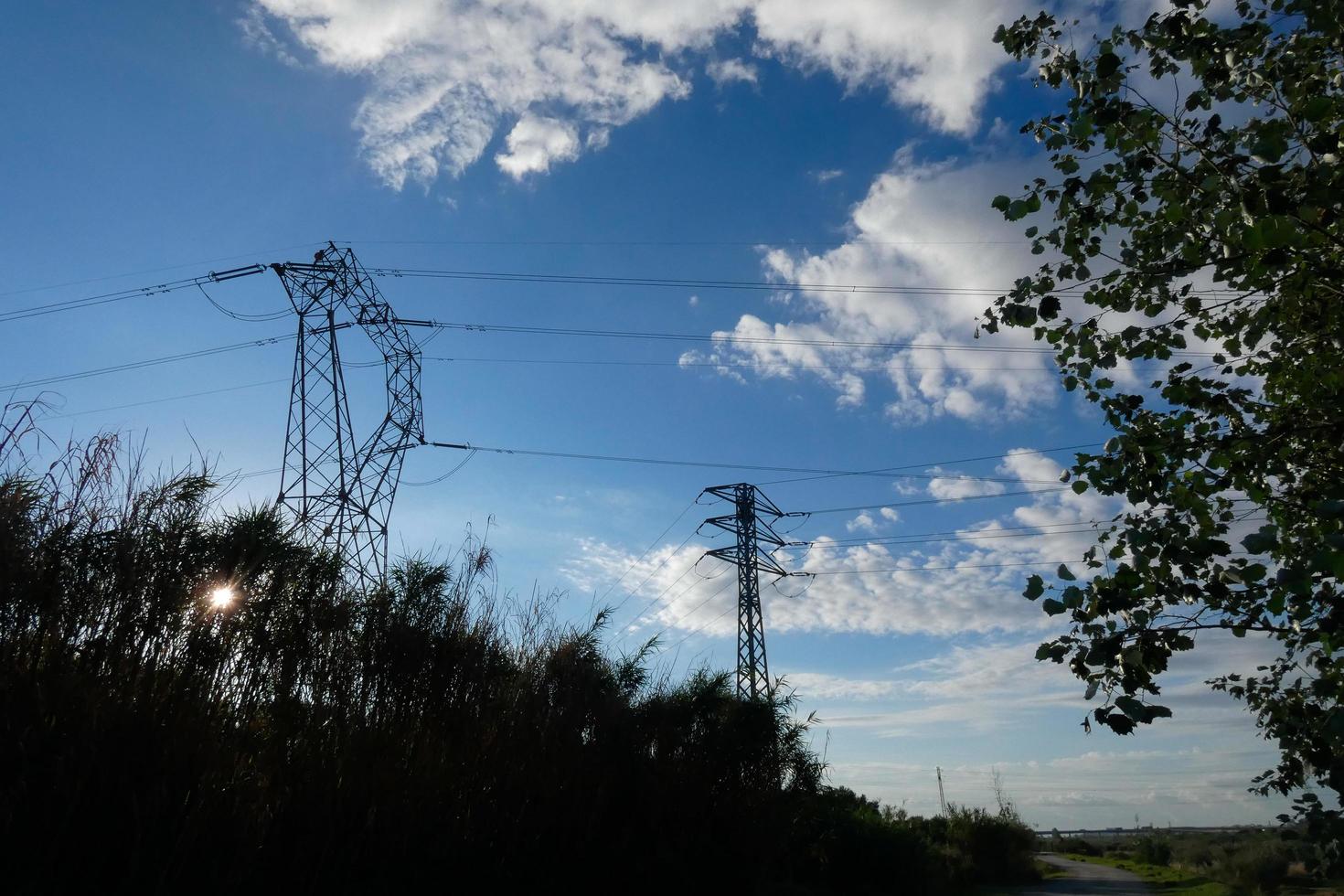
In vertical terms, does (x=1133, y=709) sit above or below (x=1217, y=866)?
above

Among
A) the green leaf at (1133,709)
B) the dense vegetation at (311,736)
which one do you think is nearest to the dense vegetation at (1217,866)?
the dense vegetation at (311,736)

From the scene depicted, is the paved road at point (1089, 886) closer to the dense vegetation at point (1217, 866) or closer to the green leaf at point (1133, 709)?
the dense vegetation at point (1217, 866)

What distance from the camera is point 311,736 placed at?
755cm

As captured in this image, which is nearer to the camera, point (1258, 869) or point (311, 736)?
point (311, 736)

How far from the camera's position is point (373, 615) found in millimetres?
9594

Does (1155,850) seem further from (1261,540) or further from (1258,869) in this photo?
(1261,540)

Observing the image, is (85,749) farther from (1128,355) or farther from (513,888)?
(1128,355)

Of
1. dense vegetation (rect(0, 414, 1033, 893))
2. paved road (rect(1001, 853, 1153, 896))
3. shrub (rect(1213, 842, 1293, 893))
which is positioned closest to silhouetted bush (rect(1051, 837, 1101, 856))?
paved road (rect(1001, 853, 1153, 896))

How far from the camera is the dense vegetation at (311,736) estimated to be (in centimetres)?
544

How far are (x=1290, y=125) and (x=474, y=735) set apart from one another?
29.9 feet

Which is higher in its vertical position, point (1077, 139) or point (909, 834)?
point (1077, 139)

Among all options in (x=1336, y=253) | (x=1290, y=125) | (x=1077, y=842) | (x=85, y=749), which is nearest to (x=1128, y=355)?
(x=1336, y=253)

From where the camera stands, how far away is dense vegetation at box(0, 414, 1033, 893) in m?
5.44

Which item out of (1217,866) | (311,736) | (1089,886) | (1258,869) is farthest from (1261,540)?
(1217,866)
